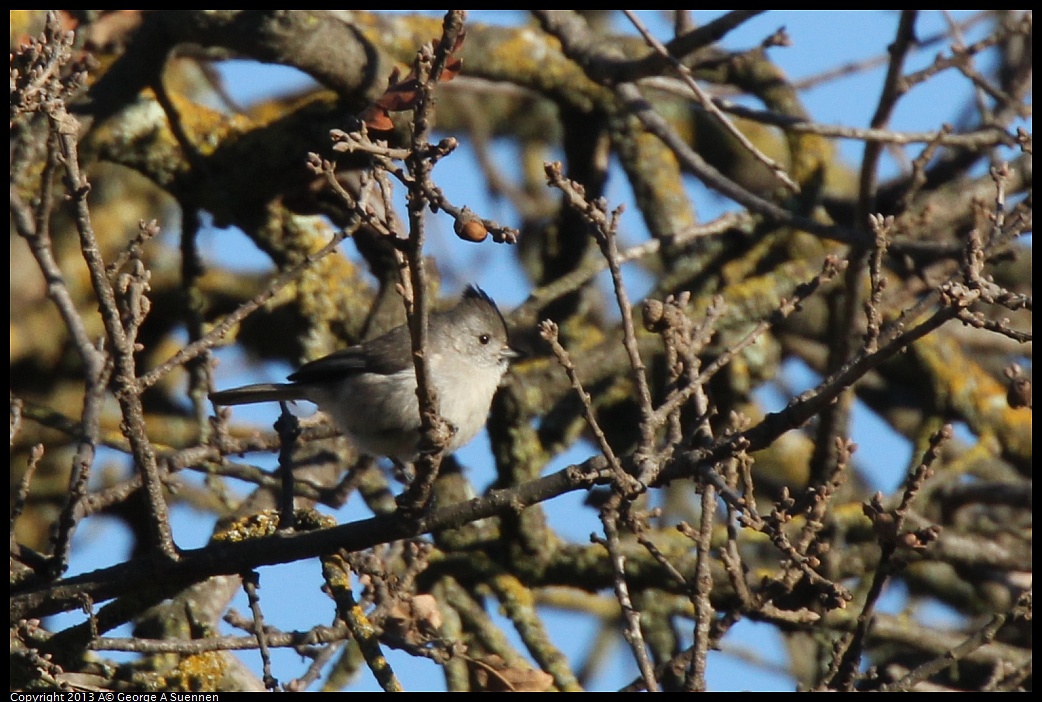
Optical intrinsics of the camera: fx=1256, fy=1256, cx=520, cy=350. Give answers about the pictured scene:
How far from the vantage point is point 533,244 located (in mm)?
7012

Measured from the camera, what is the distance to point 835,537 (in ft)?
17.0

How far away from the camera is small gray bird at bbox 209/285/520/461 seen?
5191 mm

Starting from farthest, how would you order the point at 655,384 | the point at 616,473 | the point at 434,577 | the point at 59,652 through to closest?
1. the point at 655,384
2. the point at 434,577
3. the point at 59,652
4. the point at 616,473

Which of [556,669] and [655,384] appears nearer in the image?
[556,669]

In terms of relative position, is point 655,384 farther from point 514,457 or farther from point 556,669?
point 556,669

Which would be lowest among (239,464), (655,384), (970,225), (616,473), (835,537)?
(616,473)

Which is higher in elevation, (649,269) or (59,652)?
(649,269)

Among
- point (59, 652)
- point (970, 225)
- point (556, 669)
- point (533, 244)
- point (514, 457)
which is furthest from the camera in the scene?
point (533, 244)

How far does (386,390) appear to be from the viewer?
17.2 feet

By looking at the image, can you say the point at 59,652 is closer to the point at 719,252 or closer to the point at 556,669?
the point at 556,669

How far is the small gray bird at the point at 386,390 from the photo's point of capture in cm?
519
